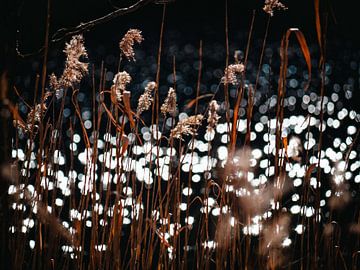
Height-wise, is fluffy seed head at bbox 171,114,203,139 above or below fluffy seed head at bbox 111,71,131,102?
below

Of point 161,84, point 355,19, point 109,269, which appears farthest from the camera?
point 161,84

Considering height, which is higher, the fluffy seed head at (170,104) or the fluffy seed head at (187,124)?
the fluffy seed head at (170,104)

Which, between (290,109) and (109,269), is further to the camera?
(290,109)

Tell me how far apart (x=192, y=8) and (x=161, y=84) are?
42.3 inches

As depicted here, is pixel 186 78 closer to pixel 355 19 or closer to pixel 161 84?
pixel 161 84

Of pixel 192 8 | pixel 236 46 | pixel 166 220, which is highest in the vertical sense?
pixel 192 8

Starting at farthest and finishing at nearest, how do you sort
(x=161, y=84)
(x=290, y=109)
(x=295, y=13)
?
(x=161, y=84)
(x=290, y=109)
(x=295, y=13)

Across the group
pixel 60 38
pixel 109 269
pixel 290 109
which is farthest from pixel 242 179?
pixel 290 109

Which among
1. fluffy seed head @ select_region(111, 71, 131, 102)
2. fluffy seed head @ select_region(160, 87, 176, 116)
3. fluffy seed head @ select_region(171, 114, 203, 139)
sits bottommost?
fluffy seed head @ select_region(171, 114, 203, 139)

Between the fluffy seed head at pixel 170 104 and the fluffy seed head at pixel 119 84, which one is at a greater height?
the fluffy seed head at pixel 119 84

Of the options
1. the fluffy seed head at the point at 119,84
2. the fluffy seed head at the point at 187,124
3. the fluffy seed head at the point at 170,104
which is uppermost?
the fluffy seed head at the point at 119,84

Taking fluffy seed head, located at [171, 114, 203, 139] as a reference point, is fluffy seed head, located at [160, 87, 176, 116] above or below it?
above

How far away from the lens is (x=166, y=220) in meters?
1.20

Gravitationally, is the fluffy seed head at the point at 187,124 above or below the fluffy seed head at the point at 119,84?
below
